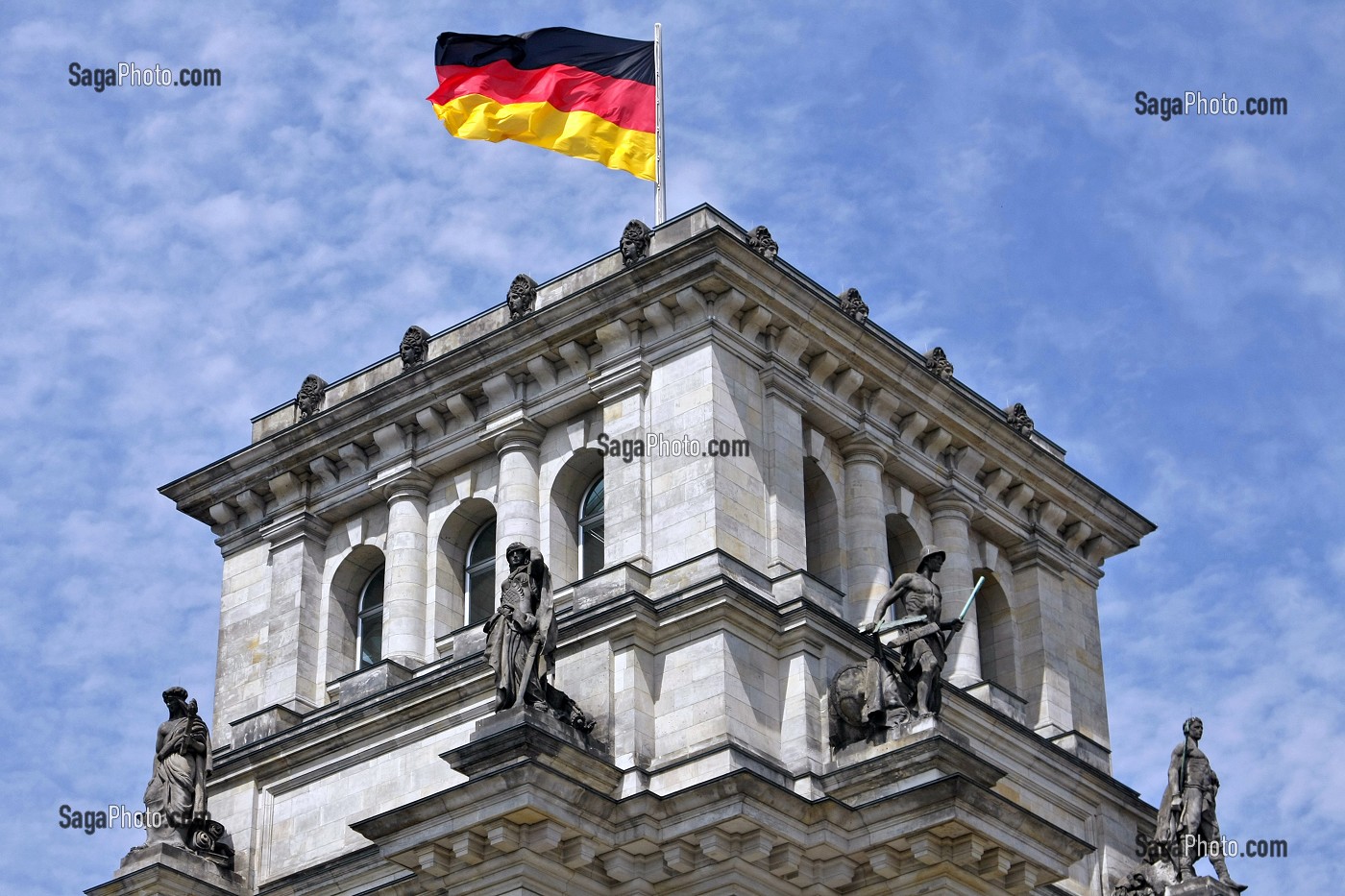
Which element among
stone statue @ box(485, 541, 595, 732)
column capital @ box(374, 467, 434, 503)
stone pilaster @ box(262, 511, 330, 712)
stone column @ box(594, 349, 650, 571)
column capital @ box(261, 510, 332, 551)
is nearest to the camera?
stone statue @ box(485, 541, 595, 732)

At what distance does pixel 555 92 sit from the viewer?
48.3 m

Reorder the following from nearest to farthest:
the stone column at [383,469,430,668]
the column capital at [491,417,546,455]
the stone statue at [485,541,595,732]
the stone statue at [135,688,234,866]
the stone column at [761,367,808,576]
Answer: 1. the stone statue at [485,541,595,732]
2. the stone column at [761,367,808,576]
3. the stone statue at [135,688,234,866]
4. the stone column at [383,469,430,668]
5. the column capital at [491,417,546,455]

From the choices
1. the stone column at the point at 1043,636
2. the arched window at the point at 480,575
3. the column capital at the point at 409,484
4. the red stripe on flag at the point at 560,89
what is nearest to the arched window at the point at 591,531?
the arched window at the point at 480,575

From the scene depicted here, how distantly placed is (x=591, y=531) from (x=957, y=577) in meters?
6.47

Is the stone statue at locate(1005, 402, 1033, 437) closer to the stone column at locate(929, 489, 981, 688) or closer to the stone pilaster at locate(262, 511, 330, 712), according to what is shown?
the stone column at locate(929, 489, 981, 688)

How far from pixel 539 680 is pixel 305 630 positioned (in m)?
8.49

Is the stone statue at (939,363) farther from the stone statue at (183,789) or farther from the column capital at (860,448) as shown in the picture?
the stone statue at (183,789)

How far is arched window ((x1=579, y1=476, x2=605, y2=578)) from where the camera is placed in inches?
1756

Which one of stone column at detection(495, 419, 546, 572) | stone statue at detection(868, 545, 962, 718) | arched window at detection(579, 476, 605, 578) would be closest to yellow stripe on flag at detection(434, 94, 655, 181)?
stone column at detection(495, 419, 546, 572)

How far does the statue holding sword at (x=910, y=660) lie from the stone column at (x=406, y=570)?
27.4ft

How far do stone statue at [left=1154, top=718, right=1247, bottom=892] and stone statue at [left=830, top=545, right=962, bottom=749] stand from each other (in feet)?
19.0

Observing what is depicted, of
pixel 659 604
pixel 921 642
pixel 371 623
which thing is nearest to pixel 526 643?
pixel 659 604

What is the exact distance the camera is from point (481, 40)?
161 feet

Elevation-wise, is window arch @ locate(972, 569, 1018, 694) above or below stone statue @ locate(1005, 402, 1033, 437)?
below
